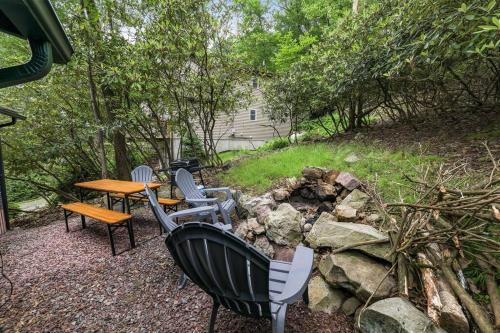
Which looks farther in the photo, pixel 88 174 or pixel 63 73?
pixel 88 174

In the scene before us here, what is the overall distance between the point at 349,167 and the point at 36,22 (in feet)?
15.7

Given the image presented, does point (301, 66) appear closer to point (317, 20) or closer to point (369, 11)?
point (369, 11)

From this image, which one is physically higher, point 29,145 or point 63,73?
point 63,73

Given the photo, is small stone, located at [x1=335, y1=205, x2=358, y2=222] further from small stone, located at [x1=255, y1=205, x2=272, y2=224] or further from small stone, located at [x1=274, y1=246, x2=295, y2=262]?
small stone, located at [x1=255, y1=205, x2=272, y2=224]

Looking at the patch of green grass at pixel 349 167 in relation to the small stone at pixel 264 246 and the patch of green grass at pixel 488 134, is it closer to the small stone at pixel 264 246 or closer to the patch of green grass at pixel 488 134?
the patch of green grass at pixel 488 134

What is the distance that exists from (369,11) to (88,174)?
32.9ft

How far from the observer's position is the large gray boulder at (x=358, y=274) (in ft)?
6.48

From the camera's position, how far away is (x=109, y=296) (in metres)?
2.57

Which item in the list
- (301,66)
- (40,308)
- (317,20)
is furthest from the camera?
(317,20)

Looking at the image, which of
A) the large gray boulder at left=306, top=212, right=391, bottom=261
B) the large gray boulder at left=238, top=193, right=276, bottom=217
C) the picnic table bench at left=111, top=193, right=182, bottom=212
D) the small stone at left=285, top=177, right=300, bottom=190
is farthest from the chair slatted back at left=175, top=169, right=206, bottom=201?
the large gray boulder at left=306, top=212, right=391, bottom=261

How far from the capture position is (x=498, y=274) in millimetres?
1913

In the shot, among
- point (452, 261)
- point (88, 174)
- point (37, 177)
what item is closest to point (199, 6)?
point (452, 261)

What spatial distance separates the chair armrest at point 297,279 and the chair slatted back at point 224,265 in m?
0.16

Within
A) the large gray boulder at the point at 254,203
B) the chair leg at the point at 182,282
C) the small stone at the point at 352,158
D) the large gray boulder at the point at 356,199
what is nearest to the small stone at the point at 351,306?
the large gray boulder at the point at 356,199
